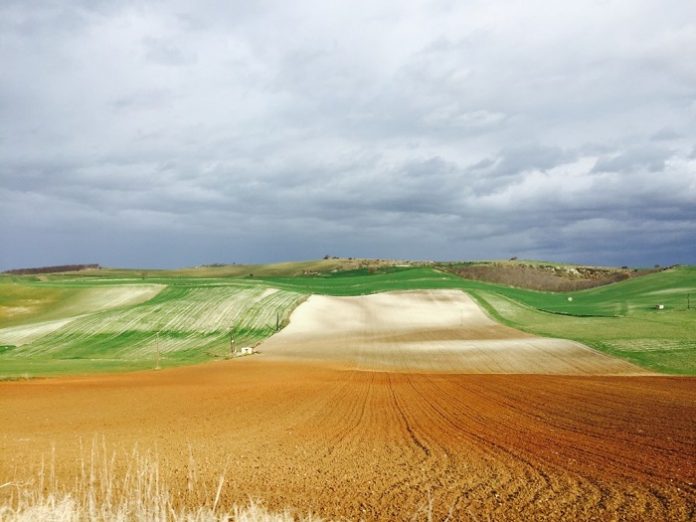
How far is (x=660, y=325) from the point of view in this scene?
191 ft

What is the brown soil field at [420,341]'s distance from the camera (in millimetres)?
46156

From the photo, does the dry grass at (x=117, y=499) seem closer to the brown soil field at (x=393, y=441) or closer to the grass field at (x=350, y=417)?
the grass field at (x=350, y=417)

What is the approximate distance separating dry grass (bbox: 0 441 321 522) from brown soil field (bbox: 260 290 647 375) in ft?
104

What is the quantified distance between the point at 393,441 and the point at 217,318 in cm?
5139

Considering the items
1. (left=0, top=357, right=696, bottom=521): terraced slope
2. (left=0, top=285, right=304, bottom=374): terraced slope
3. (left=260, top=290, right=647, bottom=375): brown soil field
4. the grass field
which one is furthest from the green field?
(left=0, top=357, right=696, bottom=521): terraced slope

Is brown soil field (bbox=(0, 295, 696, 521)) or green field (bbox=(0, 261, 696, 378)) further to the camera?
green field (bbox=(0, 261, 696, 378))

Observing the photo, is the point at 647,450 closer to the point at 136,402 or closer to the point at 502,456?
the point at 502,456

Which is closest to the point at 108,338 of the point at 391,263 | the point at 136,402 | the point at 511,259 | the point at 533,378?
the point at 136,402

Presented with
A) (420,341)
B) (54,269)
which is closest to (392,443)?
(420,341)

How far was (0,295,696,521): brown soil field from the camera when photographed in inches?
500

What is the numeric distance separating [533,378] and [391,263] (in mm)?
114102

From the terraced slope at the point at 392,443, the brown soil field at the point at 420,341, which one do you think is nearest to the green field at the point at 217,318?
the brown soil field at the point at 420,341

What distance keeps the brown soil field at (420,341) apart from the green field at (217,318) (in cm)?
246

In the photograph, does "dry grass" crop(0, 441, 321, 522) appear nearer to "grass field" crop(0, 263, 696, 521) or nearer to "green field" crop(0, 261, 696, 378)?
"grass field" crop(0, 263, 696, 521)
